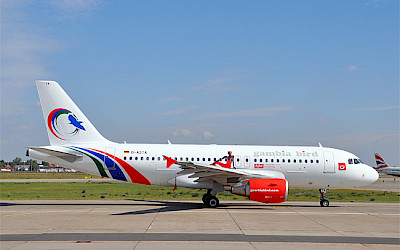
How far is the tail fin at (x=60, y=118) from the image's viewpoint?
2298 cm

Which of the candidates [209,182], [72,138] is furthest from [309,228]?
[72,138]

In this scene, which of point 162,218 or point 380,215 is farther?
point 380,215

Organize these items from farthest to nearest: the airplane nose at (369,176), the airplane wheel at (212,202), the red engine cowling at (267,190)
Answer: the airplane nose at (369,176) < the airplane wheel at (212,202) < the red engine cowling at (267,190)

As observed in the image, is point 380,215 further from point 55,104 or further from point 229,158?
point 55,104

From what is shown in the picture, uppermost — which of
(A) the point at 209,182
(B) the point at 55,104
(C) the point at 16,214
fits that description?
(B) the point at 55,104

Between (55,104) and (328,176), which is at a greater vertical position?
(55,104)

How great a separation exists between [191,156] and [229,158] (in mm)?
2257

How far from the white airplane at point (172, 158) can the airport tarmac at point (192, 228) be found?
242 centimetres

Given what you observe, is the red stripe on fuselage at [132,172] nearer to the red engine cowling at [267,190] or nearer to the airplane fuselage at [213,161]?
the airplane fuselage at [213,161]

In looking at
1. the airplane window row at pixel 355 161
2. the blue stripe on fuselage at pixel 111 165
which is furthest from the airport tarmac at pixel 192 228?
the airplane window row at pixel 355 161

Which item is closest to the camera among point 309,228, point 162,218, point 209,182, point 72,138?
point 309,228

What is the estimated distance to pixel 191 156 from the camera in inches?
901

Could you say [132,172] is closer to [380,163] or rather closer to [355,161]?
[355,161]

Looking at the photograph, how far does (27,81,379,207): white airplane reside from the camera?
881 inches
